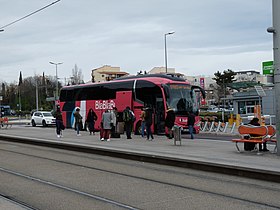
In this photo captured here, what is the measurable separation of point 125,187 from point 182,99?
16.8m

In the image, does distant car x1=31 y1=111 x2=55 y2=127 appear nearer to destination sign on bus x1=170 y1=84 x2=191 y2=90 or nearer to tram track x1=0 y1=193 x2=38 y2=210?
destination sign on bus x1=170 y1=84 x2=191 y2=90

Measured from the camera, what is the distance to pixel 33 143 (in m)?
23.3

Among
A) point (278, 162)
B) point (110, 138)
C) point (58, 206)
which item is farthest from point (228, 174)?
point (110, 138)

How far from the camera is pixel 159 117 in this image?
26188mm

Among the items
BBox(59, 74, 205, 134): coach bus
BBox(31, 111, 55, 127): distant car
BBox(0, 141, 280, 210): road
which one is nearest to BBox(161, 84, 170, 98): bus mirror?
BBox(59, 74, 205, 134): coach bus

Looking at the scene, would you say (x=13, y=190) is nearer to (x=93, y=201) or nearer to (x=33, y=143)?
(x=93, y=201)

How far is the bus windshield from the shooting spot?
85.2 ft

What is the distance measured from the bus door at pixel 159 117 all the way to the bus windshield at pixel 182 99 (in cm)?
55

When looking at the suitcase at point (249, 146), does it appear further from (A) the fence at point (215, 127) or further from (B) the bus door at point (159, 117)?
(A) the fence at point (215, 127)

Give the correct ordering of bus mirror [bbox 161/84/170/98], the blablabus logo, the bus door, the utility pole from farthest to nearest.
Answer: the blablabus logo
the bus door
bus mirror [bbox 161/84/170/98]
the utility pole

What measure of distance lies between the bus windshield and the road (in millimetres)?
11329

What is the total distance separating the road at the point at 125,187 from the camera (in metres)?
8.34

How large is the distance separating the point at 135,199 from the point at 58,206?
5.11 ft

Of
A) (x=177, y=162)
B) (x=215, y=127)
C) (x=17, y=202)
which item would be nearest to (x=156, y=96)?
(x=215, y=127)
